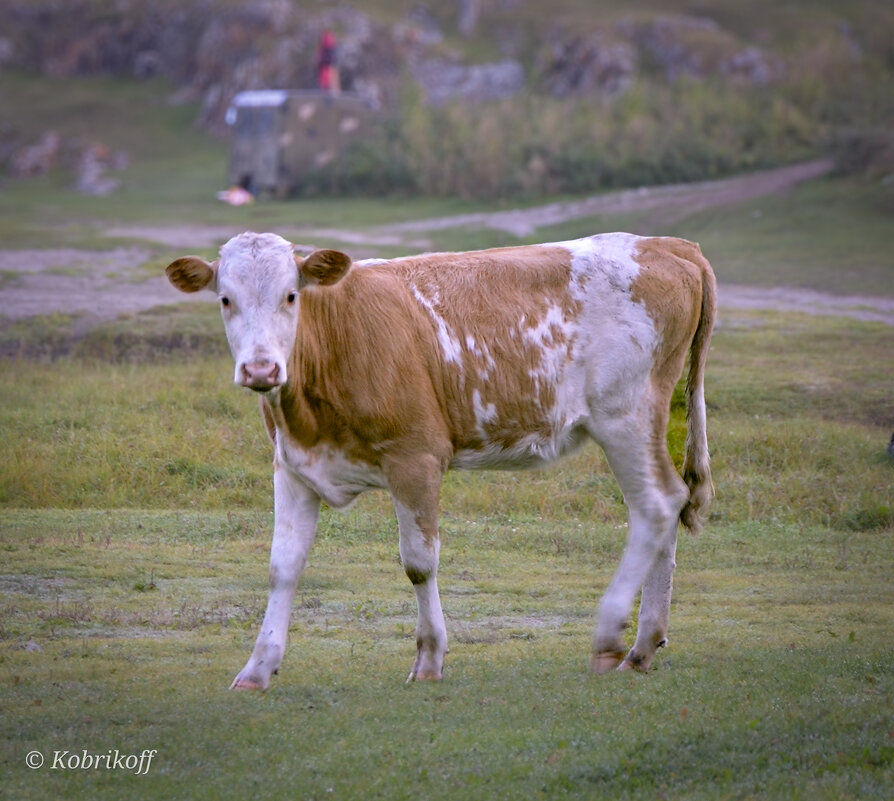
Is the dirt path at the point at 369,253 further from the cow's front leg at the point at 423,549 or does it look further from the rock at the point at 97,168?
the rock at the point at 97,168

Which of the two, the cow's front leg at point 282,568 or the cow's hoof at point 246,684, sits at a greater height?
the cow's front leg at point 282,568

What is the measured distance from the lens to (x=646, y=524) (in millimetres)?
7234

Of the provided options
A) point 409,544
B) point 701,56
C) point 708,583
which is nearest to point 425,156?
point 701,56

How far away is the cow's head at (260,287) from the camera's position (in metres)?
6.23

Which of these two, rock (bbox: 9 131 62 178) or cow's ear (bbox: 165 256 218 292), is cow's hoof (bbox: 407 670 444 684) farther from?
rock (bbox: 9 131 62 178)

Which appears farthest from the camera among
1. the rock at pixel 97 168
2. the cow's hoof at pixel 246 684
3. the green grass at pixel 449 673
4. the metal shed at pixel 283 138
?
the rock at pixel 97 168

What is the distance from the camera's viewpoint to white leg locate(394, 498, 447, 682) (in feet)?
22.0

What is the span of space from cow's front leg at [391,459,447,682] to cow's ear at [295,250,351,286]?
3.41 feet

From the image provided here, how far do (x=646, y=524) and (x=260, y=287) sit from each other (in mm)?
2444

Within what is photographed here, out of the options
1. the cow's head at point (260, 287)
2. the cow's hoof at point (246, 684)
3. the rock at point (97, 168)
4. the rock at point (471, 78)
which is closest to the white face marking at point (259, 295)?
the cow's head at point (260, 287)

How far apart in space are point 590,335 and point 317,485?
1718 mm

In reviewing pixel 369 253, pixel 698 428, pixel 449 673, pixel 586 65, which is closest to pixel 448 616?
pixel 449 673

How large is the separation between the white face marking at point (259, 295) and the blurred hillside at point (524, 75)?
22.6m

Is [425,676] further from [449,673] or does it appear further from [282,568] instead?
[282,568]
